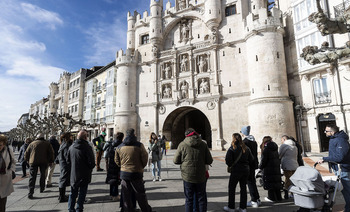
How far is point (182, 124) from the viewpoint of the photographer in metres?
27.3

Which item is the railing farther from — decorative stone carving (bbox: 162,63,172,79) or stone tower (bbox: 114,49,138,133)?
stone tower (bbox: 114,49,138,133)

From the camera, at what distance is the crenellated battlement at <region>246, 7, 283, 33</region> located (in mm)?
18125

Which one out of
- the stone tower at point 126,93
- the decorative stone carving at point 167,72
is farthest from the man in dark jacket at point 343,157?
the stone tower at point 126,93

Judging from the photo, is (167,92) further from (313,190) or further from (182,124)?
(313,190)

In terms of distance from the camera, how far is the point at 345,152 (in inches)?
142

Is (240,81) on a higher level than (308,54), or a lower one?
higher

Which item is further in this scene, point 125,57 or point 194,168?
point 125,57

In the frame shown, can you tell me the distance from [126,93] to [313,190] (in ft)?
80.6

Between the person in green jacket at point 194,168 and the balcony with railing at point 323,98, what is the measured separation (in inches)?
627

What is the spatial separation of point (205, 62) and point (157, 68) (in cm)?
645

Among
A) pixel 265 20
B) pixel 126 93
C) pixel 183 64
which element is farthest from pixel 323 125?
pixel 126 93

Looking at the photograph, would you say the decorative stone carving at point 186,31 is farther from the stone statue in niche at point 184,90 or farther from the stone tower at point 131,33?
the stone tower at point 131,33

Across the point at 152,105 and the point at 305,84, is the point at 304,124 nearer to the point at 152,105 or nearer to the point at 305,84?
the point at 305,84

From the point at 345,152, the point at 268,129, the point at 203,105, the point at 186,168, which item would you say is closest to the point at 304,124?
the point at 268,129
